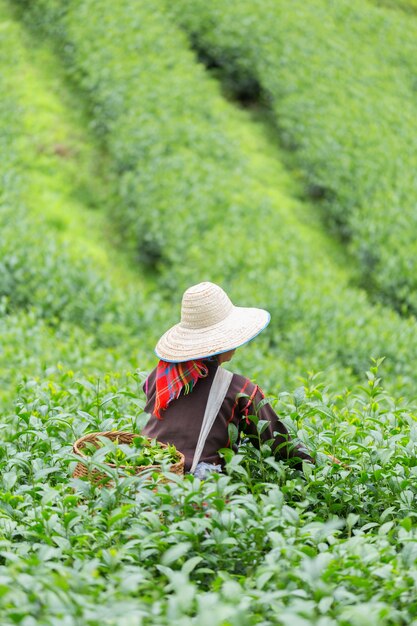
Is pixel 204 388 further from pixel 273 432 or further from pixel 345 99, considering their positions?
pixel 345 99

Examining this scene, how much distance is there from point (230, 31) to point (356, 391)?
9146mm

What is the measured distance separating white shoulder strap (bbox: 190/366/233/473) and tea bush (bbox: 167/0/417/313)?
5.59m

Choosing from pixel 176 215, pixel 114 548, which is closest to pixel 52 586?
pixel 114 548

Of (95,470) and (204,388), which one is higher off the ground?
(204,388)

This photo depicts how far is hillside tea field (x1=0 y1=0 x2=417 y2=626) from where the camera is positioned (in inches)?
99.6

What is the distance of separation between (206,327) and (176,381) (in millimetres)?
253

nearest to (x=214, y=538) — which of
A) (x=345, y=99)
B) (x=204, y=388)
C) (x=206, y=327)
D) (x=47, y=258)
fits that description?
(x=204, y=388)

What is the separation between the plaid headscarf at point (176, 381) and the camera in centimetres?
344

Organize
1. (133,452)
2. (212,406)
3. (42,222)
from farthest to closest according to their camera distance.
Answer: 1. (42,222)
2. (212,406)
3. (133,452)

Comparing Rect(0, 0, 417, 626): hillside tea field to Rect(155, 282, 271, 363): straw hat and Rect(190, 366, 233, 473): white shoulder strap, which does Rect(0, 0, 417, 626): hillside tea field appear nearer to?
Rect(190, 366, 233, 473): white shoulder strap

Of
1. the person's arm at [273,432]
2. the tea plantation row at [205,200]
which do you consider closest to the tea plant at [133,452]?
the person's arm at [273,432]

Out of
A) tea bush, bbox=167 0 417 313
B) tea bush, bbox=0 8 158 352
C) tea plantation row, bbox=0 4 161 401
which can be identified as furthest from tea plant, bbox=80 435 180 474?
tea bush, bbox=167 0 417 313

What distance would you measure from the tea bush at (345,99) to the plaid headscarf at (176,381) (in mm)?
5561

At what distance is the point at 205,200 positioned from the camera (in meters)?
10.1
